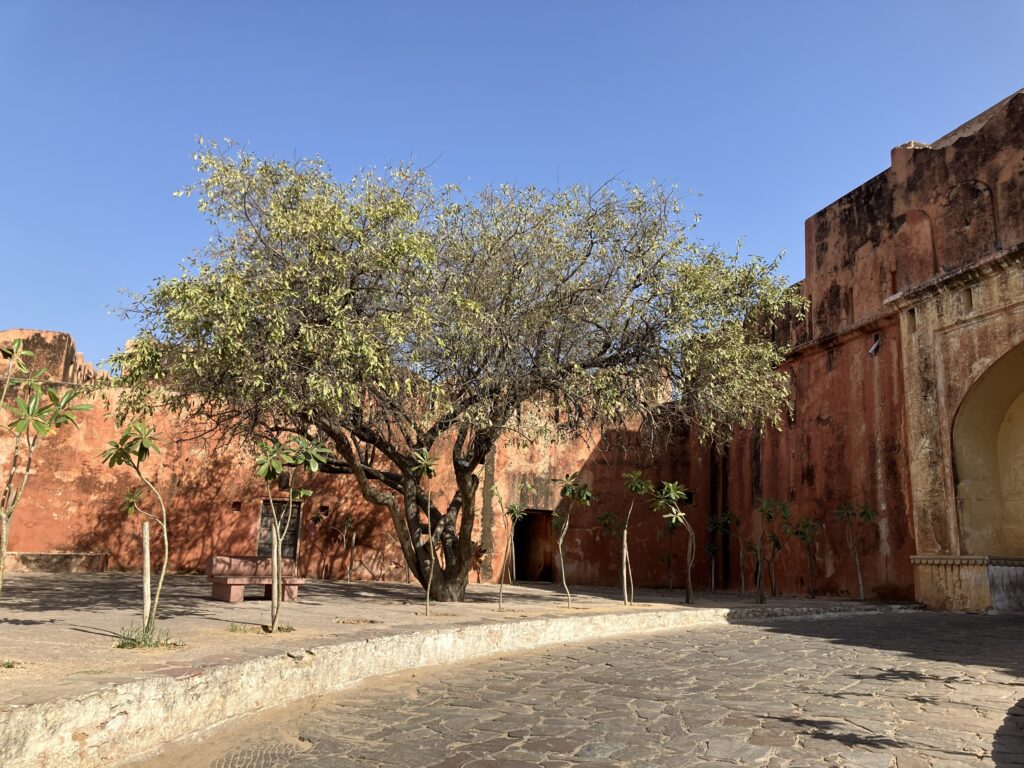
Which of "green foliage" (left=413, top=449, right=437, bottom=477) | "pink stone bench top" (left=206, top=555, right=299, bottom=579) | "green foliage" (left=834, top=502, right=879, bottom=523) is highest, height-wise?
"green foliage" (left=413, top=449, right=437, bottom=477)

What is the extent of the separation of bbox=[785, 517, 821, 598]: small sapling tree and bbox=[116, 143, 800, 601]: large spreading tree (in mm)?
4597

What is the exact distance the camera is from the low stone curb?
3.55 meters

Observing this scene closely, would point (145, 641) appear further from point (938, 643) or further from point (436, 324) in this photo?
point (938, 643)

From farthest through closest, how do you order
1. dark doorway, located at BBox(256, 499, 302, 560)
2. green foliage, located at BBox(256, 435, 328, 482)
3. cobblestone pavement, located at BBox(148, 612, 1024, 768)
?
dark doorway, located at BBox(256, 499, 302, 560), green foliage, located at BBox(256, 435, 328, 482), cobblestone pavement, located at BBox(148, 612, 1024, 768)

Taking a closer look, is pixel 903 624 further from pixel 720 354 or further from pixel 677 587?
pixel 677 587

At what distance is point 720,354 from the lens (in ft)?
37.3

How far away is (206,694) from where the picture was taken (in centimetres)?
465

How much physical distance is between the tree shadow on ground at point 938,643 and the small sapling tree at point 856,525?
2364 millimetres

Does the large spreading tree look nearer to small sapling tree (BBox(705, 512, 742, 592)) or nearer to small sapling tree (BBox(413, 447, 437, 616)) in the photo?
small sapling tree (BBox(413, 447, 437, 616))

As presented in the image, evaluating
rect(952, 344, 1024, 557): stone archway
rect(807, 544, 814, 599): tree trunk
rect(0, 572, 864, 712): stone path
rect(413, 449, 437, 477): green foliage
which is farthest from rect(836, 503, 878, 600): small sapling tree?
rect(413, 449, 437, 477): green foliage

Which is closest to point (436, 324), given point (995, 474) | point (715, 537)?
point (995, 474)

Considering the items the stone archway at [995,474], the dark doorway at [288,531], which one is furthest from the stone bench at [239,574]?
the stone archway at [995,474]

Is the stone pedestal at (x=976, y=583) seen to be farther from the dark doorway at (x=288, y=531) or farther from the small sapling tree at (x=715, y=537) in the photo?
the dark doorway at (x=288, y=531)

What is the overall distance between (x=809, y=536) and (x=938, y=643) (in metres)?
7.79
